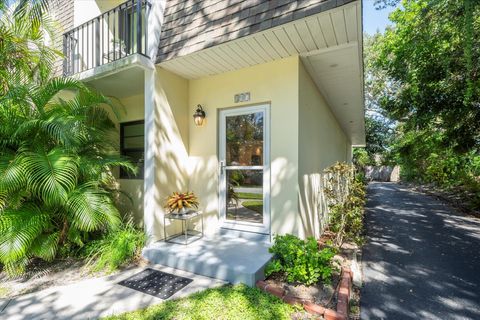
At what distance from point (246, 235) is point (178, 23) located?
12.5 feet

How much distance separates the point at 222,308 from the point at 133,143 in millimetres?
4299

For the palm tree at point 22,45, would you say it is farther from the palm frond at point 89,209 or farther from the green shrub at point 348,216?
the green shrub at point 348,216

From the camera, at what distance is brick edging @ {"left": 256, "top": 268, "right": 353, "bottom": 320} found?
8.48 feet

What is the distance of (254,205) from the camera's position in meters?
4.57

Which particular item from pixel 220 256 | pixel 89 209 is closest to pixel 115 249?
pixel 89 209

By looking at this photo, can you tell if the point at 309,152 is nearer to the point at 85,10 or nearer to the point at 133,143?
the point at 133,143

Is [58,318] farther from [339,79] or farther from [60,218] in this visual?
[339,79]

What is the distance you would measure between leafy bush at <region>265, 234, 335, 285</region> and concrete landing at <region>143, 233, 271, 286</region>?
0.21 m

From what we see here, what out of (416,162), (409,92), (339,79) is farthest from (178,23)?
(416,162)

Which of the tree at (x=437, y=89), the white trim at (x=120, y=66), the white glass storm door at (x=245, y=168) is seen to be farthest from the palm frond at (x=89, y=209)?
the tree at (x=437, y=89)

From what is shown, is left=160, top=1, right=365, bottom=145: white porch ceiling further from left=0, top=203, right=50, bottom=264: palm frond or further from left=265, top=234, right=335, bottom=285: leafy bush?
left=0, top=203, right=50, bottom=264: palm frond

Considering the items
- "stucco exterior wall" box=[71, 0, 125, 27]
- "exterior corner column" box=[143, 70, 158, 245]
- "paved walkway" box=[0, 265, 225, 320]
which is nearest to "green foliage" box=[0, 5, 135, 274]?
"exterior corner column" box=[143, 70, 158, 245]

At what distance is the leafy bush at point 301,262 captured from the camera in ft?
10.3

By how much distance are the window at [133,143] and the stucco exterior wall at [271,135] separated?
135cm
